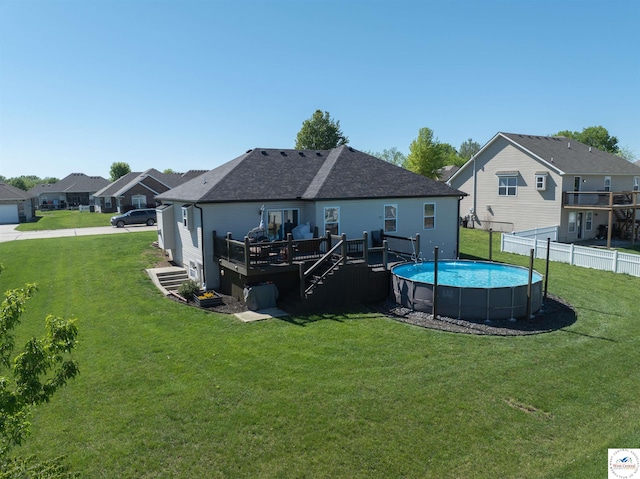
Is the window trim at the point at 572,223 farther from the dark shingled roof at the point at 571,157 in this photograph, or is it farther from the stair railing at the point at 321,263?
the stair railing at the point at 321,263

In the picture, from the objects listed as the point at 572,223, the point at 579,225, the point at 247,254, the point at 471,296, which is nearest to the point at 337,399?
the point at 471,296

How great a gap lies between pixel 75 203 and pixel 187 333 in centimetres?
7051

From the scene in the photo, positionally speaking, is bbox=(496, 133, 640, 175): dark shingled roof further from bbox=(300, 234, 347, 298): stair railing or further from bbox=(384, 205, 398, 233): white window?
bbox=(300, 234, 347, 298): stair railing

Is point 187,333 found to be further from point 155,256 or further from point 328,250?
point 155,256

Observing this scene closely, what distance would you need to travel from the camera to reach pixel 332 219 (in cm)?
1902

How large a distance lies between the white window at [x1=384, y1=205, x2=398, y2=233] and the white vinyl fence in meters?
8.58

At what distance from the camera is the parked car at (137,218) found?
1549 inches

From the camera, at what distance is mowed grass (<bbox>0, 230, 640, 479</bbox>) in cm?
730

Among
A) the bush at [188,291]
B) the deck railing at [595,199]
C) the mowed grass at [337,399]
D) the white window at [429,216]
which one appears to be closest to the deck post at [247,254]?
the mowed grass at [337,399]

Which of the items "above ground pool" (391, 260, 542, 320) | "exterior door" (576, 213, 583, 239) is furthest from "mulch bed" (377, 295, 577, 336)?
"exterior door" (576, 213, 583, 239)

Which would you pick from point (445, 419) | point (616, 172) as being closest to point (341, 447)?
point (445, 419)

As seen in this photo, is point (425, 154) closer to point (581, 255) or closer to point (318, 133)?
point (318, 133)

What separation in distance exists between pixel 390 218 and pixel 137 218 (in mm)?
27895

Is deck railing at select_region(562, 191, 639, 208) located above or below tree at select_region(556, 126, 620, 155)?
below
